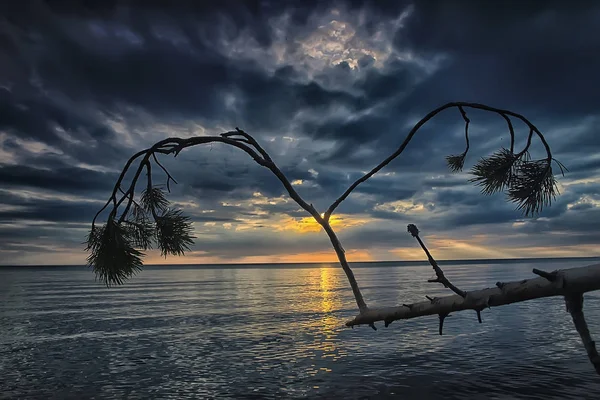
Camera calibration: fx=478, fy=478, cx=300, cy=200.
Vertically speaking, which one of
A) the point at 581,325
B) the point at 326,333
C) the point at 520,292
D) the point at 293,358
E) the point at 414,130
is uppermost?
the point at 414,130

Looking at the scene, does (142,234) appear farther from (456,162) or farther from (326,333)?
(326,333)

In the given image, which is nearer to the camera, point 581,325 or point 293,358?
point 581,325

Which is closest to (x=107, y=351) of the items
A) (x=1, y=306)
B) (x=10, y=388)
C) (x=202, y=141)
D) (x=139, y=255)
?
(x=10, y=388)

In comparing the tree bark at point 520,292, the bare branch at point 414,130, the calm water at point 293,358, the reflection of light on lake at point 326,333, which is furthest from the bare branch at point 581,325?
the reflection of light on lake at point 326,333

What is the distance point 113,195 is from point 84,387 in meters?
16.6

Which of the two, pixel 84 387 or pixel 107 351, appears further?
pixel 107 351

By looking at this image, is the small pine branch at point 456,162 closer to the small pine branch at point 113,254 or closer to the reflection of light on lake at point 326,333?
the small pine branch at point 113,254

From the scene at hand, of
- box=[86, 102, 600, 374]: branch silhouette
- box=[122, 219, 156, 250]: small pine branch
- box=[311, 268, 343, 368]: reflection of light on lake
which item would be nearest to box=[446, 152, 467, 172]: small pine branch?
box=[86, 102, 600, 374]: branch silhouette

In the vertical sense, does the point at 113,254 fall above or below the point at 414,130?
below

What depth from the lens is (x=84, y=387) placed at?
18.1 metres

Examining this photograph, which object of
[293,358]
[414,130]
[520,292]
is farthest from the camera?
[293,358]

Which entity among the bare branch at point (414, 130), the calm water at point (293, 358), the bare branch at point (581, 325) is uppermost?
the bare branch at point (414, 130)

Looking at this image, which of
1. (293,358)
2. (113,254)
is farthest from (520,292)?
(293,358)

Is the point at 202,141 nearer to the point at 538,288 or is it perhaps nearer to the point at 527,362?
the point at 538,288
